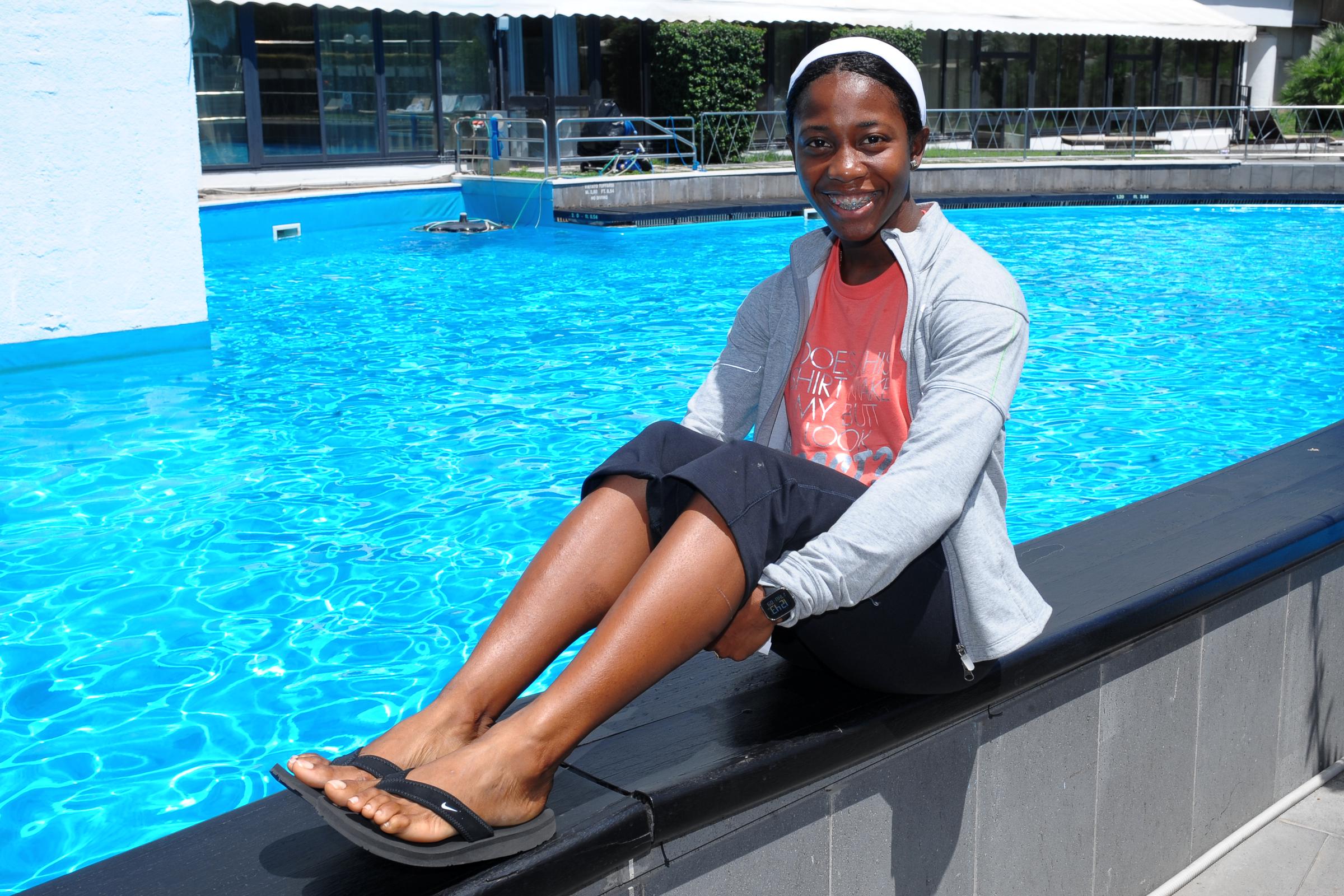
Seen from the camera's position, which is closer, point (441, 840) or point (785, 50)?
point (441, 840)


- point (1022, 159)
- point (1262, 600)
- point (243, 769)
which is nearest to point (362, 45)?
point (1022, 159)

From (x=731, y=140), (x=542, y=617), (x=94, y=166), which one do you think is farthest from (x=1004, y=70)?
(x=542, y=617)

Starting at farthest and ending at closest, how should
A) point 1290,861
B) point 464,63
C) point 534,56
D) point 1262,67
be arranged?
1. point 1262,67
2. point 534,56
3. point 464,63
4. point 1290,861

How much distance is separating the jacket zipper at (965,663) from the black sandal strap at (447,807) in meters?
0.79

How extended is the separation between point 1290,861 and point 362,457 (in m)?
5.22

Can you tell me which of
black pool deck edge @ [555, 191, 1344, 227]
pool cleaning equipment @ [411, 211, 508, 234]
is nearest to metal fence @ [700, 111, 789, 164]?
black pool deck edge @ [555, 191, 1344, 227]

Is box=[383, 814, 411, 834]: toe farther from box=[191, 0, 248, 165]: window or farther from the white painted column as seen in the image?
the white painted column

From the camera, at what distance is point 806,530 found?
1.84m

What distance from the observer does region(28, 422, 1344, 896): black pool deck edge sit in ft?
5.15

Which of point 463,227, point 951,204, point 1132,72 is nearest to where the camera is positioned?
point 463,227

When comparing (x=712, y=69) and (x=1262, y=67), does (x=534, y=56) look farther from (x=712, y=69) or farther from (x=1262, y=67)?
(x=1262, y=67)

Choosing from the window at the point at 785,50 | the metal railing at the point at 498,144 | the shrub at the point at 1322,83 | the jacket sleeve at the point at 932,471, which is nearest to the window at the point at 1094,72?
the shrub at the point at 1322,83

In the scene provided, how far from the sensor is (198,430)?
24.1 ft

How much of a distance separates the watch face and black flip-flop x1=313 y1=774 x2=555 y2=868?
0.43 meters
